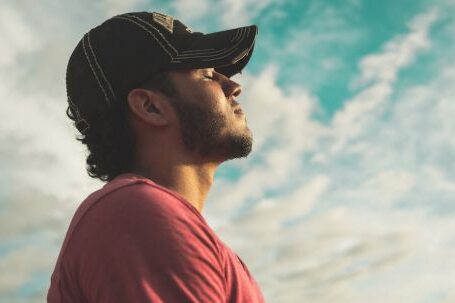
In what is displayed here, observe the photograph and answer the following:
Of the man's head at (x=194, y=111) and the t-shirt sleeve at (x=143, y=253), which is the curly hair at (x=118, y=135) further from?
the t-shirt sleeve at (x=143, y=253)

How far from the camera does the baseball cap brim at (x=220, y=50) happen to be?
438 centimetres

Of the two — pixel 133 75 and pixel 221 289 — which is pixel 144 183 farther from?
pixel 133 75

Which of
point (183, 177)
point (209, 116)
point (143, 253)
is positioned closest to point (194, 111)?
point (209, 116)

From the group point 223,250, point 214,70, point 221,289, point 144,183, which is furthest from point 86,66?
point 221,289

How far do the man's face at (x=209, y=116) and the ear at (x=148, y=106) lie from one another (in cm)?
10

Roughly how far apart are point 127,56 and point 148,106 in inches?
15.8

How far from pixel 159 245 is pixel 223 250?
518mm

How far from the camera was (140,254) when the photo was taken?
266 cm

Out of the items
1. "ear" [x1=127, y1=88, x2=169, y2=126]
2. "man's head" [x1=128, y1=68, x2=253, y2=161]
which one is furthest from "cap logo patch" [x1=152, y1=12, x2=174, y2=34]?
"ear" [x1=127, y1=88, x2=169, y2=126]

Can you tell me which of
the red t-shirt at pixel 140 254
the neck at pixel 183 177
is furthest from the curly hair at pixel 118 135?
the red t-shirt at pixel 140 254

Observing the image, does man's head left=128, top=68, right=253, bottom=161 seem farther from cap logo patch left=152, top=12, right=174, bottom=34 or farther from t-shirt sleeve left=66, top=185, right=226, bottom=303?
t-shirt sleeve left=66, top=185, right=226, bottom=303

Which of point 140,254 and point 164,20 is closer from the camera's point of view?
point 140,254

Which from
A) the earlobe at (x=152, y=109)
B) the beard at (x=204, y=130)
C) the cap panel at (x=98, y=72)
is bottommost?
the beard at (x=204, y=130)

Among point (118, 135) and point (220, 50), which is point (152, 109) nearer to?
point (118, 135)
